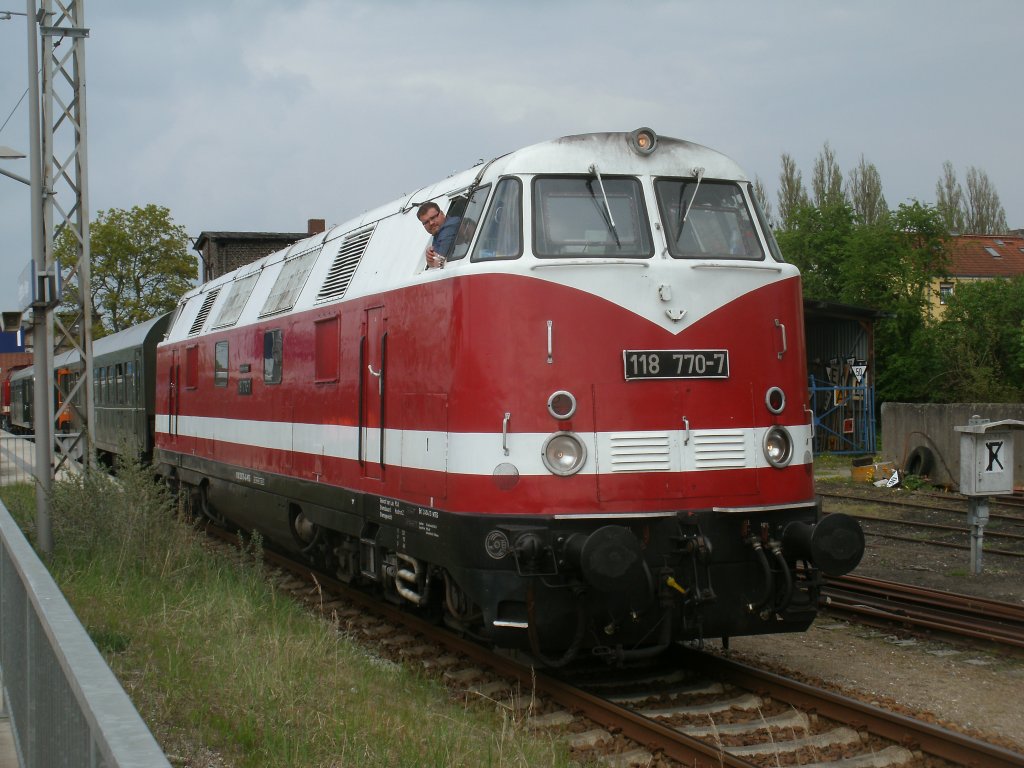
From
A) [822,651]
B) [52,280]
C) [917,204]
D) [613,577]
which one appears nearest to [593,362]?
[613,577]

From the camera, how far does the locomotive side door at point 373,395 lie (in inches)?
316

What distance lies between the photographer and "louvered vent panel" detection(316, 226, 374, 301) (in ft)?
30.0

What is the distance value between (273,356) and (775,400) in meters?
5.44

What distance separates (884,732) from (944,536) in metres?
8.94

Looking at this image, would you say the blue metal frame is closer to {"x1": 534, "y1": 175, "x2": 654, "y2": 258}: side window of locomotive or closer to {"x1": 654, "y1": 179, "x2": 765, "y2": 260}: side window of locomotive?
{"x1": 654, "y1": 179, "x2": 765, "y2": 260}: side window of locomotive

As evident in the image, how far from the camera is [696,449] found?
22.5 feet

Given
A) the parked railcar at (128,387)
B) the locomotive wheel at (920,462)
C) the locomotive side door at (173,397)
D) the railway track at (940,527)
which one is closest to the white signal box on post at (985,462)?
the railway track at (940,527)

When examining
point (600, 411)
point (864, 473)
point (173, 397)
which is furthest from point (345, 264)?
point (864, 473)

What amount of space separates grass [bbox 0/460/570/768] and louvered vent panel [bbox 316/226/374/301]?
101 inches

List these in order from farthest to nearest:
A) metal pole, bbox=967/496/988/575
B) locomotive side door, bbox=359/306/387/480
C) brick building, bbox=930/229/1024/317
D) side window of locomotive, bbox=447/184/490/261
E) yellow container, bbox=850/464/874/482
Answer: brick building, bbox=930/229/1024/317
yellow container, bbox=850/464/874/482
metal pole, bbox=967/496/988/575
locomotive side door, bbox=359/306/387/480
side window of locomotive, bbox=447/184/490/261

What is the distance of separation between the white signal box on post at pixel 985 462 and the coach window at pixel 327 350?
6.18 metres

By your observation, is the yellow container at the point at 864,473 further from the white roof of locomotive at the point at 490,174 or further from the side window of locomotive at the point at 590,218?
the side window of locomotive at the point at 590,218

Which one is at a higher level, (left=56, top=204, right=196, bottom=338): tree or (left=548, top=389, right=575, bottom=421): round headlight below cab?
(left=56, top=204, right=196, bottom=338): tree

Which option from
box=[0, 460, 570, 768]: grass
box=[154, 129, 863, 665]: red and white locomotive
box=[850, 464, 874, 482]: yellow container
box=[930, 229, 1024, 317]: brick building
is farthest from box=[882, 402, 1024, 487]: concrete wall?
box=[930, 229, 1024, 317]: brick building
